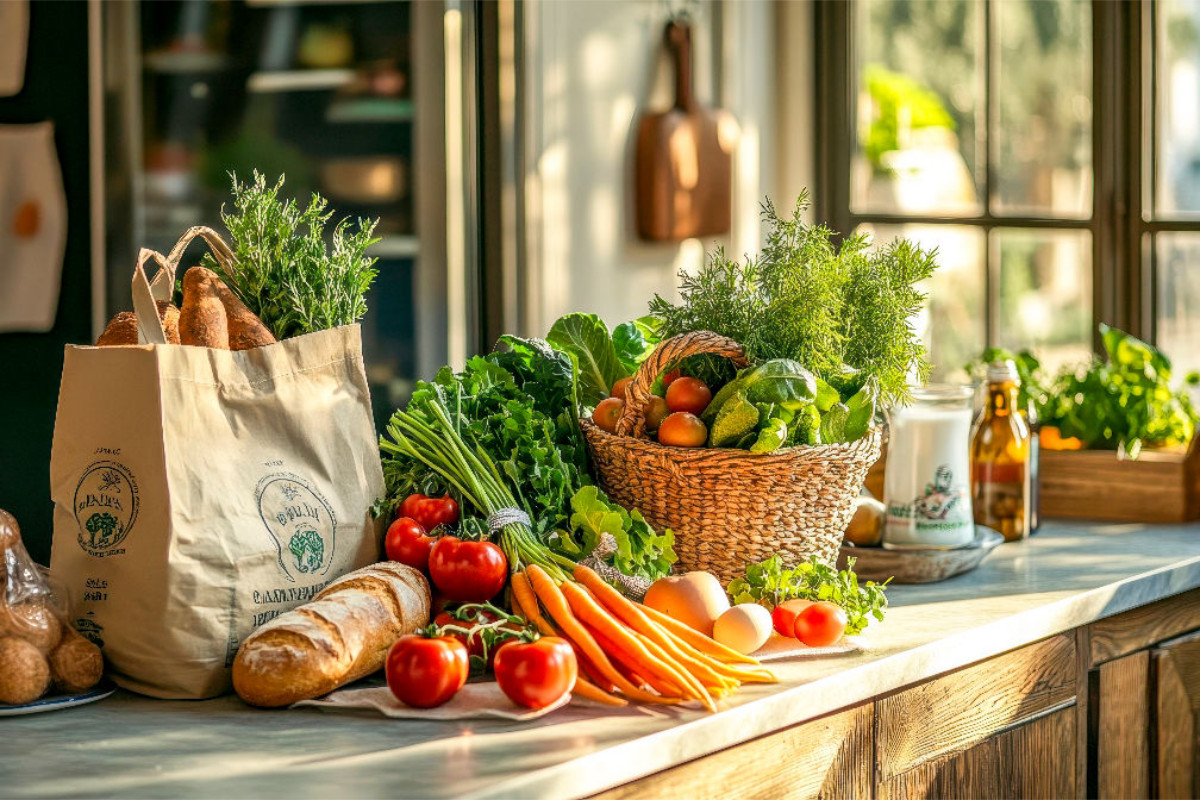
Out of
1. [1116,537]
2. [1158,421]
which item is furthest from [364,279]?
[1158,421]

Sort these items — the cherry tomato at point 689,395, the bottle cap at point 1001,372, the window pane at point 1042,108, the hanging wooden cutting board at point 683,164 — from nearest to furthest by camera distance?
the cherry tomato at point 689,395 → the bottle cap at point 1001,372 → the window pane at point 1042,108 → the hanging wooden cutting board at point 683,164

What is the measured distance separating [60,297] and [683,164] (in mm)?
1444

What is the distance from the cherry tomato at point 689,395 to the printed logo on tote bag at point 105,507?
63 centimetres

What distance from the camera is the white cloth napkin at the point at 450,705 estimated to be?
55.2 inches

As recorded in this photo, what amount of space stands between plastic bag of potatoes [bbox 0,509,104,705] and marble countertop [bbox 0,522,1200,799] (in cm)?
3

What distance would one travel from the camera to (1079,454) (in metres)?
2.51

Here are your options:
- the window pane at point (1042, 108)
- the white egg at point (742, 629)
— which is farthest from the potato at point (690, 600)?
the window pane at point (1042, 108)

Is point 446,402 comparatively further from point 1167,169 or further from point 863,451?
point 1167,169

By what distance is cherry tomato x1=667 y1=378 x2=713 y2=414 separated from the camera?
1.75 m

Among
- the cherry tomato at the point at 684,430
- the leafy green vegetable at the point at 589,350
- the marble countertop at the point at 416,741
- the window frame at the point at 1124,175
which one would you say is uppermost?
the window frame at the point at 1124,175

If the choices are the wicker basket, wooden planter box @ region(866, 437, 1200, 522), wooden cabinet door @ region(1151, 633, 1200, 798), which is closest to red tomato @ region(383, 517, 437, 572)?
the wicker basket

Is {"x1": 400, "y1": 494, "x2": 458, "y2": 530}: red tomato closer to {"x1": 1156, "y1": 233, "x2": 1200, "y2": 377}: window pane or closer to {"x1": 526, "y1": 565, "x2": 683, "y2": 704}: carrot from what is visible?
{"x1": 526, "y1": 565, "x2": 683, "y2": 704}: carrot

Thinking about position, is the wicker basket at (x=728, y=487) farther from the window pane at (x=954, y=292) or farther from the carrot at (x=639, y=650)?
the window pane at (x=954, y=292)

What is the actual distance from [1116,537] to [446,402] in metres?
1.14
